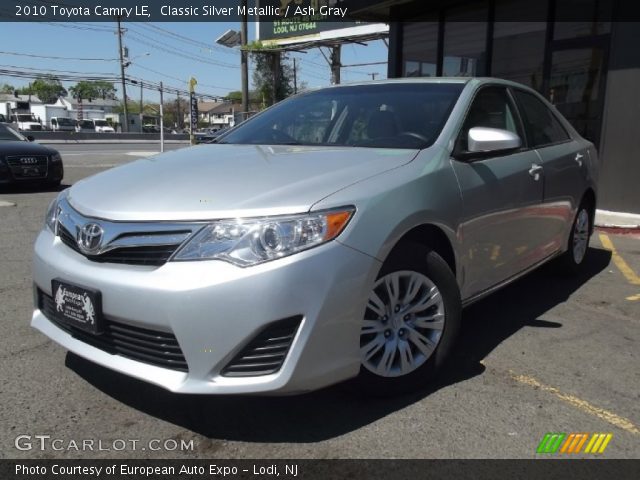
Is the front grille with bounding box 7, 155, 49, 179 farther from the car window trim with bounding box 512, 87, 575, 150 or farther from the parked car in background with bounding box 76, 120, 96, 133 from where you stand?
the parked car in background with bounding box 76, 120, 96, 133

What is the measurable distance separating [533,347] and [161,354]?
7.23 ft

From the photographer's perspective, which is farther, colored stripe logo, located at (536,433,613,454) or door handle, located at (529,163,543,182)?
door handle, located at (529,163,543,182)

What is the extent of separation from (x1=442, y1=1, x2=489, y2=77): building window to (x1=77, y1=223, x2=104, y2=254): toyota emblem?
348 inches

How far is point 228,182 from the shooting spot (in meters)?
2.49

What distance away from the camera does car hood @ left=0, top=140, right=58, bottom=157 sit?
927cm

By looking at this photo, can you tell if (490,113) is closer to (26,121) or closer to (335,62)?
(335,62)

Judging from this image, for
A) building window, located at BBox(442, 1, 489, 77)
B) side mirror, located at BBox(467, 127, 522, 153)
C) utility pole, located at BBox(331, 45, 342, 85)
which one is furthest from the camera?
utility pole, located at BBox(331, 45, 342, 85)

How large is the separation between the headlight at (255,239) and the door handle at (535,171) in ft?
6.52

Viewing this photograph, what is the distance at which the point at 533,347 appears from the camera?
3.37 m

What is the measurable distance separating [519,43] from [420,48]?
2.39 m

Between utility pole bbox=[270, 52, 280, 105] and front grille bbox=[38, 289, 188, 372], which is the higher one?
utility pole bbox=[270, 52, 280, 105]

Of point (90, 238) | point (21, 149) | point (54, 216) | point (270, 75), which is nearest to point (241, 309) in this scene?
point (90, 238)

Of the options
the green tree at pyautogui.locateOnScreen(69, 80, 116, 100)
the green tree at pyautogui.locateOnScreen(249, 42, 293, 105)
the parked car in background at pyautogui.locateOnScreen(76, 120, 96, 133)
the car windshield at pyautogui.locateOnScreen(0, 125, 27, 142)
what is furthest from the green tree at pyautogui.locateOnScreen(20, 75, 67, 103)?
the car windshield at pyautogui.locateOnScreen(0, 125, 27, 142)
